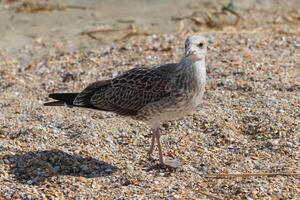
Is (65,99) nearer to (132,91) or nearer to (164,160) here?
(132,91)

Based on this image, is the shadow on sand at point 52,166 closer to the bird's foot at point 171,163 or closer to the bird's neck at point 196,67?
the bird's foot at point 171,163

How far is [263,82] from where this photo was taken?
26.6 ft

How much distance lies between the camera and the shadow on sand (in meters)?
6.20

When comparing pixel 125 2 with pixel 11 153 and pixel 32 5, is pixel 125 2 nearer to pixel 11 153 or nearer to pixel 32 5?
pixel 32 5

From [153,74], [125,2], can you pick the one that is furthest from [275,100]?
[125,2]

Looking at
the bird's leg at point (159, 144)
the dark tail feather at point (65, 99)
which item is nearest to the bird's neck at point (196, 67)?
the bird's leg at point (159, 144)

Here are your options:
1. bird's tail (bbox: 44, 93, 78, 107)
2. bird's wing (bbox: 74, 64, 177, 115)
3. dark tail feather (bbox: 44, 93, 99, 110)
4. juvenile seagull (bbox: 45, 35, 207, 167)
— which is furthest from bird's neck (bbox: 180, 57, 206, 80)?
bird's tail (bbox: 44, 93, 78, 107)

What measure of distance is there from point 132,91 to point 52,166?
35.6 inches

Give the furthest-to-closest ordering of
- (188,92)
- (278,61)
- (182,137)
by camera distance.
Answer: (278,61) → (182,137) → (188,92)

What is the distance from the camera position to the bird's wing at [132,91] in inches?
251

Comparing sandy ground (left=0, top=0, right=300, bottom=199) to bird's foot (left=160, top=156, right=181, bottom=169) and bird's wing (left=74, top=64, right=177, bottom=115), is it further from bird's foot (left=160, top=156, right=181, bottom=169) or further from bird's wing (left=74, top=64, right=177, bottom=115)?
bird's wing (left=74, top=64, right=177, bottom=115)

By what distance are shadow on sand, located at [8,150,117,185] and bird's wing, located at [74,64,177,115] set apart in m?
0.50

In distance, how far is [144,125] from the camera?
7328mm

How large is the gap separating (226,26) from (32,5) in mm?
3101
